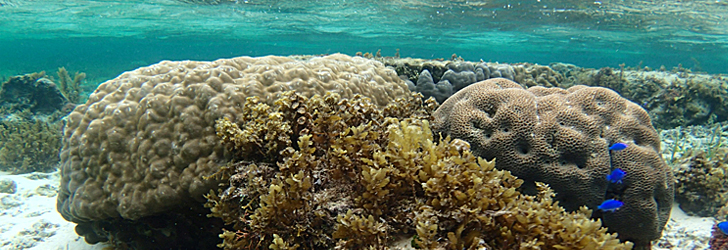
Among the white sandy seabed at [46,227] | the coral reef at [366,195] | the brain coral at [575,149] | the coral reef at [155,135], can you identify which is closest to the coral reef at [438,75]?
the brain coral at [575,149]

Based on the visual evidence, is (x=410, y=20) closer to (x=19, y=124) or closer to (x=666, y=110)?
(x=666, y=110)

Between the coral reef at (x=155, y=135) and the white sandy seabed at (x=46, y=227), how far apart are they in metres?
1.39

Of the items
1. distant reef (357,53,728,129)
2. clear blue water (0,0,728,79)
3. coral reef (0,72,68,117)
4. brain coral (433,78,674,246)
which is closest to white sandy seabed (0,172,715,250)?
brain coral (433,78,674,246)

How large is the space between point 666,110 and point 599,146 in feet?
37.5

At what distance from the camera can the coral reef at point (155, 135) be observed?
3.97 metres

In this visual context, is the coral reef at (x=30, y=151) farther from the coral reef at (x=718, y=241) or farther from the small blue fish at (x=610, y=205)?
the coral reef at (x=718, y=241)

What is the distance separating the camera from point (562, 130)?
4242mm

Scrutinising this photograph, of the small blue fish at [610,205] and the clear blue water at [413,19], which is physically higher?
the clear blue water at [413,19]

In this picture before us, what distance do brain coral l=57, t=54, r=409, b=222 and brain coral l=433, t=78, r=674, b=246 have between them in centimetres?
206

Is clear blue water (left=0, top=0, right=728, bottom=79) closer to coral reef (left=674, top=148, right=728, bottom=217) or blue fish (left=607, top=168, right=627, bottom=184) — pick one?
coral reef (left=674, top=148, right=728, bottom=217)

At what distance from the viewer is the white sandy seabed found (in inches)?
213

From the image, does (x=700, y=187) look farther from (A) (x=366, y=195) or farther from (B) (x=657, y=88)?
(B) (x=657, y=88)

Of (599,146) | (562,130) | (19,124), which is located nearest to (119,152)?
(562,130)

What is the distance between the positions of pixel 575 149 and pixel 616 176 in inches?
21.0
